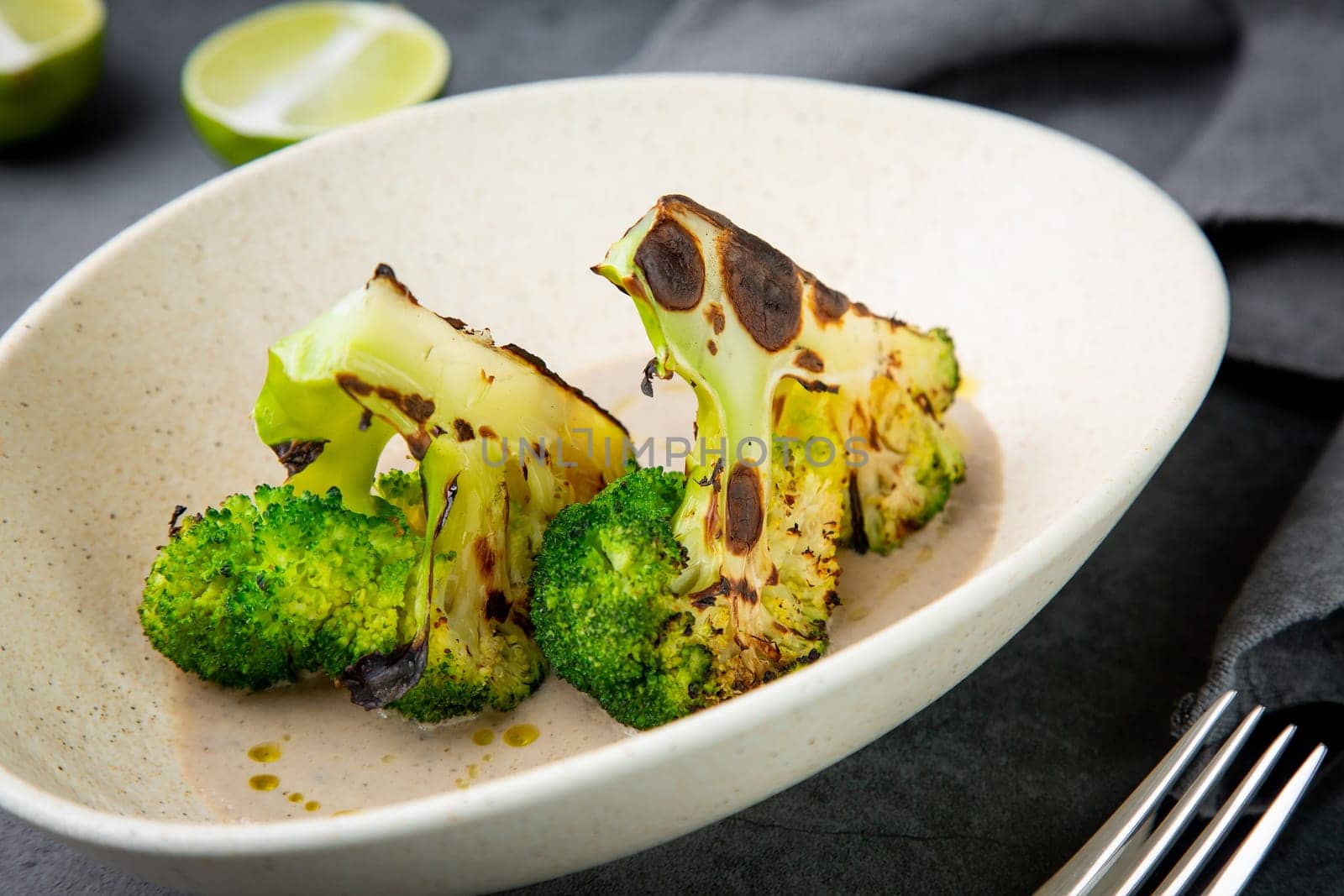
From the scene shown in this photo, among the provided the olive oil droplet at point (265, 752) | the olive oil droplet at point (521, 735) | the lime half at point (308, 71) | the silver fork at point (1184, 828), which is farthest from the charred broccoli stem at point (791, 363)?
the lime half at point (308, 71)

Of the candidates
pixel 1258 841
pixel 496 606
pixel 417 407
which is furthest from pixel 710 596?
pixel 1258 841

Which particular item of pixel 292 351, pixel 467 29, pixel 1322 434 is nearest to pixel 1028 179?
pixel 1322 434

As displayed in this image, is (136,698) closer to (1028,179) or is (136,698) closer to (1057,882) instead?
(1057,882)

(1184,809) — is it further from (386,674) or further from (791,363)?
(386,674)

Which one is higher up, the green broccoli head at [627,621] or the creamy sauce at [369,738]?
the green broccoli head at [627,621]

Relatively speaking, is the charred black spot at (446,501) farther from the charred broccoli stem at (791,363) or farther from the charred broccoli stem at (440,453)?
the charred broccoli stem at (791,363)

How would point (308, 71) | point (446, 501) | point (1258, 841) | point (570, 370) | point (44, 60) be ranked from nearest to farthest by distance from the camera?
1. point (1258, 841)
2. point (446, 501)
3. point (570, 370)
4. point (44, 60)
5. point (308, 71)

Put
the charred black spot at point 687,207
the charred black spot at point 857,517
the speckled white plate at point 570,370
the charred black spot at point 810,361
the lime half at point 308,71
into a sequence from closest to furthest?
1. the speckled white plate at point 570,370
2. the charred black spot at point 687,207
3. the charred black spot at point 810,361
4. the charred black spot at point 857,517
5. the lime half at point 308,71
